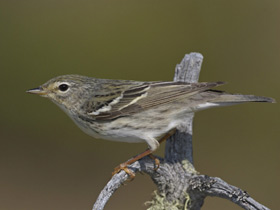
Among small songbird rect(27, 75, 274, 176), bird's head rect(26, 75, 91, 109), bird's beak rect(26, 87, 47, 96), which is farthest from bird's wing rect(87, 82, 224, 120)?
bird's beak rect(26, 87, 47, 96)

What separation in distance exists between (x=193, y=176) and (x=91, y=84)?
6.06 ft

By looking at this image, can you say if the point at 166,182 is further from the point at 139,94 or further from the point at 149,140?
the point at 139,94

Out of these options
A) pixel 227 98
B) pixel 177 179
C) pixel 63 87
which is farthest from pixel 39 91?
pixel 227 98

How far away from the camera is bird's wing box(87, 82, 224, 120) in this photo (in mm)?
5066

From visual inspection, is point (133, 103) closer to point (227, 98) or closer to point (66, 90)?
point (66, 90)

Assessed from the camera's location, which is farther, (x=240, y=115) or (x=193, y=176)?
(x=240, y=115)

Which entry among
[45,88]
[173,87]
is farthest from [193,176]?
[45,88]

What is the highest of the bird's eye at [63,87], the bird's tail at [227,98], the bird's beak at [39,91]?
the bird's tail at [227,98]

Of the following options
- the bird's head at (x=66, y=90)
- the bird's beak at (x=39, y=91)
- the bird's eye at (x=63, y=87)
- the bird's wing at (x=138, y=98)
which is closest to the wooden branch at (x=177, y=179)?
the bird's wing at (x=138, y=98)

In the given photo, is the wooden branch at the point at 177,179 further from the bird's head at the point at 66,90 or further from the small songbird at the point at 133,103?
the bird's head at the point at 66,90

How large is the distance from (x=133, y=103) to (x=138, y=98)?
0.30ft

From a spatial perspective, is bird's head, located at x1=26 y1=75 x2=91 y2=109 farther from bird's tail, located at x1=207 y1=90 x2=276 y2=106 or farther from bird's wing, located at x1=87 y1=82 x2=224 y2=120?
bird's tail, located at x1=207 y1=90 x2=276 y2=106

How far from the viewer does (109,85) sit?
5.53m

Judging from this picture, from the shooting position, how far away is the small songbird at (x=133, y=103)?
199 inches
